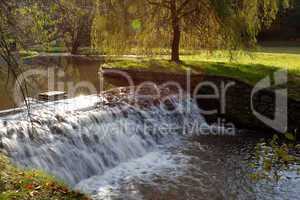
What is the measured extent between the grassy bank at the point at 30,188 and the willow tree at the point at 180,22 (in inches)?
401

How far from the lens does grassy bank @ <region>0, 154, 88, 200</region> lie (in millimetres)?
4863

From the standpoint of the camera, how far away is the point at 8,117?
898 centimetres

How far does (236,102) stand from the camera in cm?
1223

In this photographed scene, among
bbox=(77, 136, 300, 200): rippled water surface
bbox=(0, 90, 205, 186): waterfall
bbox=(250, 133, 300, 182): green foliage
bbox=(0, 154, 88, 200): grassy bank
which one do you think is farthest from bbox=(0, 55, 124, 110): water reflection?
bbox=(250, 133, 300, 182): green foliage

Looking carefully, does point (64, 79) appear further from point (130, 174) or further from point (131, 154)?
point (130, 174)

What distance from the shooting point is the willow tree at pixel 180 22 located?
1441 centimetres

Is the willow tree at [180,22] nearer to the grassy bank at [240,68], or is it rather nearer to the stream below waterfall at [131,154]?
the grassy bank at [240,68]

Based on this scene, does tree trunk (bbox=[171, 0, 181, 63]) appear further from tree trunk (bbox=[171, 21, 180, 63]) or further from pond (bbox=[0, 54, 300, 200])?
pond (bbox=[0, 54, 300, 200])

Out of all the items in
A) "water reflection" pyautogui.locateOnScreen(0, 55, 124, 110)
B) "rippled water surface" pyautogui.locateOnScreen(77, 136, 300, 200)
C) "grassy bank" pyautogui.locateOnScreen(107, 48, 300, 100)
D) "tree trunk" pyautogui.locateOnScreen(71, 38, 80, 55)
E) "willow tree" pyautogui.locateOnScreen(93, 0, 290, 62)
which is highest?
"willow tree" pyautogui.locateOnScreen(93, 0, 290, 62)

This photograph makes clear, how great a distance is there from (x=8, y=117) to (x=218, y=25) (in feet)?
27.7

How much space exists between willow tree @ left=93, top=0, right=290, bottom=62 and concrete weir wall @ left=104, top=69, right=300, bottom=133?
2.22m

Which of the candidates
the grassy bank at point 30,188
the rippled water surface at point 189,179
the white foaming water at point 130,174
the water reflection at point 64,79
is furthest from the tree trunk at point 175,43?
the grassy bank at point 30,188

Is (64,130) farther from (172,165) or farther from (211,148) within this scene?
(211,148)

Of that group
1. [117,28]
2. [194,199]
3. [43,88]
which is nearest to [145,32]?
[117,28]
